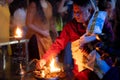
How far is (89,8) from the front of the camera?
2.01m

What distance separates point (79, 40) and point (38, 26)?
118 centimetres

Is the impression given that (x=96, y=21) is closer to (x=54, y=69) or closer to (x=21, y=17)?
(x=54, y=69)

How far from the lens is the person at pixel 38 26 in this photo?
9.62 ft

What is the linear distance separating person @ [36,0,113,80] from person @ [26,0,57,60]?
0.81m

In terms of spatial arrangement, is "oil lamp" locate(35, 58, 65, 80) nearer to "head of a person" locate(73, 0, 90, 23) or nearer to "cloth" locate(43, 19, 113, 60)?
"cloth" locate(43, 19, 113, 60)

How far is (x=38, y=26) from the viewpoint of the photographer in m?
2.98

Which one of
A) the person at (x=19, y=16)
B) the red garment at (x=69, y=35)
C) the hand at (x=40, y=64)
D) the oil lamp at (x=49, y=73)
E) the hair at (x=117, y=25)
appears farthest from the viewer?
the person at (x=19, y=16)

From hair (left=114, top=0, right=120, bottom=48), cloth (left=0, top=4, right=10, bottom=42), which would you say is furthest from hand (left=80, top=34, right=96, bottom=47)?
cloth (left=0, top=4, right=10, bottom=42)

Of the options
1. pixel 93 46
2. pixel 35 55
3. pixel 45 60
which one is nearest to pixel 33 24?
pixel 35 55

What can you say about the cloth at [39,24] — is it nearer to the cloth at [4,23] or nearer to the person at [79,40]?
the cloth at [4,23]

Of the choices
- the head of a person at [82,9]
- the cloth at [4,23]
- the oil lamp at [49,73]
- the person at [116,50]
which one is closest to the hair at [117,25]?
the person at [116,50]

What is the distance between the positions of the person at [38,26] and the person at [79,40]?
2.67ft

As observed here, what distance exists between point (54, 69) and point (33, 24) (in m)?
1.20

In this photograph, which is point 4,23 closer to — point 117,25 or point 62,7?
point 62,7
